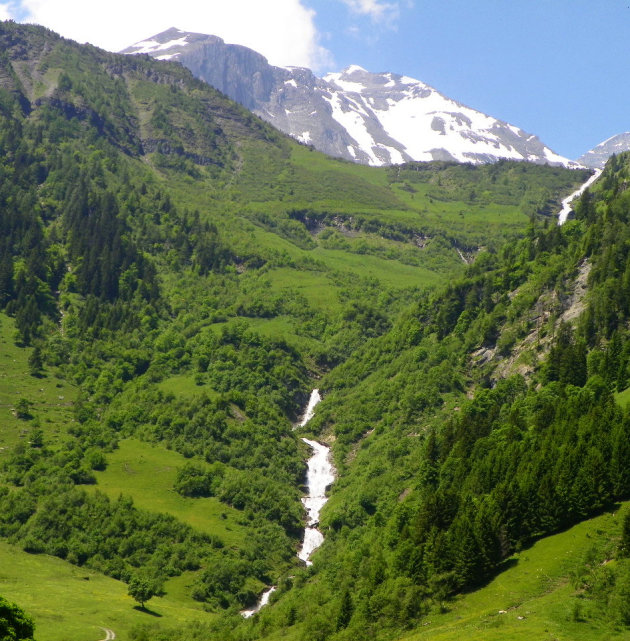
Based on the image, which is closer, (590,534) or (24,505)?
(590,534)

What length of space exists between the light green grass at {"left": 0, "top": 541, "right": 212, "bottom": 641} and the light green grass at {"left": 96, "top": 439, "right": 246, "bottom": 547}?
2284 centimetres

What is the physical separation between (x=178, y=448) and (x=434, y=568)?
113m

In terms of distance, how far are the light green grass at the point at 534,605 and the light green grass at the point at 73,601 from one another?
53.4 m

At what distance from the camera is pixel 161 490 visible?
178625mm

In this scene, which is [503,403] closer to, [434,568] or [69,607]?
[434,568]

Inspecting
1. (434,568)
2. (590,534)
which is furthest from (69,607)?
(590,534)

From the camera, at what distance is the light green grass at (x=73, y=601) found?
110750mm

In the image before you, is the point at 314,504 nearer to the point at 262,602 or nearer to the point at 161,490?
the point at 161,490

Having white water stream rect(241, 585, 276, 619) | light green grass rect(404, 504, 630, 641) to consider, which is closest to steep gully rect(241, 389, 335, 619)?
white water stream rect(241, 585, 276, 619)

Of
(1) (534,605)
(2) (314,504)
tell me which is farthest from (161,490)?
(1) (534,605)

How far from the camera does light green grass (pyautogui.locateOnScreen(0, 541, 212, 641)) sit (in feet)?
363

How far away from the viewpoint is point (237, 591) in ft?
487

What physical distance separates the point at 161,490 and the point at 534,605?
11649cm

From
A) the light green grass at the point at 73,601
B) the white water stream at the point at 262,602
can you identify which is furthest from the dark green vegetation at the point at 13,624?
the white water stream at the point at 262,602
